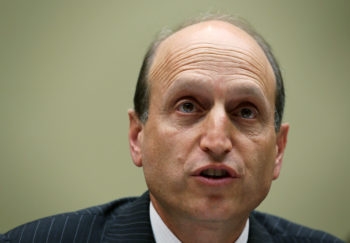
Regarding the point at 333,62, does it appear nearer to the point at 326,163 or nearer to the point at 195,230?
the point at 326,163

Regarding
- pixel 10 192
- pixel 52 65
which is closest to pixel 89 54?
pixel 52 65

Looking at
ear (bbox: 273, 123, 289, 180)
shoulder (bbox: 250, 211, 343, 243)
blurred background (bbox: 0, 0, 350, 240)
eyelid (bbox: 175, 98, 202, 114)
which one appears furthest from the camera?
blurred background (bbox: 0, 0, 350, 240)

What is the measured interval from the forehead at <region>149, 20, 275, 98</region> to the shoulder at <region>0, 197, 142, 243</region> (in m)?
0.56

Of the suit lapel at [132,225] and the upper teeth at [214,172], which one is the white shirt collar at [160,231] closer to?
the suit lapel at [132,225]

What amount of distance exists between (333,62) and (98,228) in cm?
162

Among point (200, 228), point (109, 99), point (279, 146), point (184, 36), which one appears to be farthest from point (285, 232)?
point (109, 99)

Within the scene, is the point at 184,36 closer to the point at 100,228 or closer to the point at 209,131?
the point at 209,131

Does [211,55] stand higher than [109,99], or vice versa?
[211,55]

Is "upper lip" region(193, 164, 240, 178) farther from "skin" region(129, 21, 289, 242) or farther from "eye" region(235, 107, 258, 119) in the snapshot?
"eye" region(235, 107, 258, 119)

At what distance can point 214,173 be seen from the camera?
157cm

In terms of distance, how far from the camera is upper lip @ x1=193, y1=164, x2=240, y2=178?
1542 mm

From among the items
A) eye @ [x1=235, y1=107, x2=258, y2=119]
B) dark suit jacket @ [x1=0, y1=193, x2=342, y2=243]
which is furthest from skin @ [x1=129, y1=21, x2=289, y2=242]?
dark suit jacket @ [x1=0, y1=193, x2=342, y2=243]

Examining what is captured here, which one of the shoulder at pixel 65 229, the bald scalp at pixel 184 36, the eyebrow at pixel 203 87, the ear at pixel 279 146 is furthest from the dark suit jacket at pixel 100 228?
the eyebrow at pixel 203 87

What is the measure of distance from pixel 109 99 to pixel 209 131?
107 centimetres
